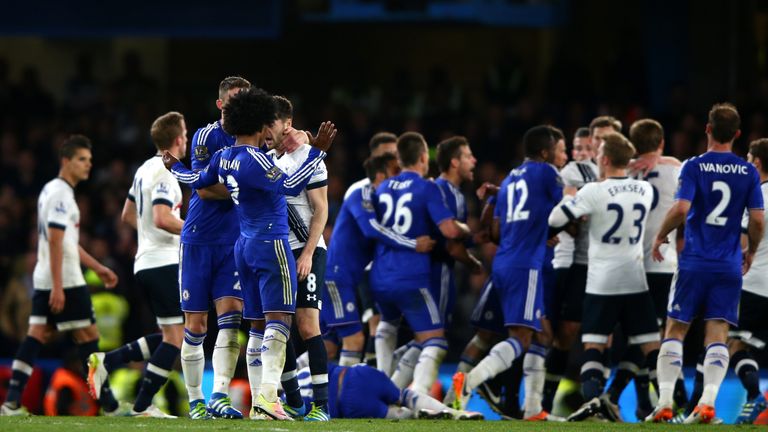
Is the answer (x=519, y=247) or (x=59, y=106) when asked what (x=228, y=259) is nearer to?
(x=519, y=247)

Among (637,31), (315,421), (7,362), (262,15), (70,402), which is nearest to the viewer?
(315,421)

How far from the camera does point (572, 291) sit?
11.6 m

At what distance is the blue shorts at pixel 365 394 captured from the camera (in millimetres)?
10695

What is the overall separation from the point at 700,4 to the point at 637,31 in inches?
66.3

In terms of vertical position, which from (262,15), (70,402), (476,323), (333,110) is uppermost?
(262,15)

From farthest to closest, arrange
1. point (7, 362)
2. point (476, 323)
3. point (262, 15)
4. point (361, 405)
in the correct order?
point (262, 15) → point (7, 362) → point (476, 323) → point (361, 405)

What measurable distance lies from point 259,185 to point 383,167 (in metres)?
3.47

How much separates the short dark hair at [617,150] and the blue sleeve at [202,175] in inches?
125

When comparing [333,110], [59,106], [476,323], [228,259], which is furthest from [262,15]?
[228,259]

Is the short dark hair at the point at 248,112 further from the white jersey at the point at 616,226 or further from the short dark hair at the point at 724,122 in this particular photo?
the short dark hair at the point at 724,122

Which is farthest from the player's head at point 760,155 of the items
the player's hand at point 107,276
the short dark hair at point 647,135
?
the player's hand at point 107,276

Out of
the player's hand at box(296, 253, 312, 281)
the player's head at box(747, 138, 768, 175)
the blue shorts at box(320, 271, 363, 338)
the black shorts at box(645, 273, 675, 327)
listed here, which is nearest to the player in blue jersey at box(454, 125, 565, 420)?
the black shorts at box(645, 273, 675, 327)

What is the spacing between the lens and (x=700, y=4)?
62.5 feet

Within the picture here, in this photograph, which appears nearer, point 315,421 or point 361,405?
point 315,421
